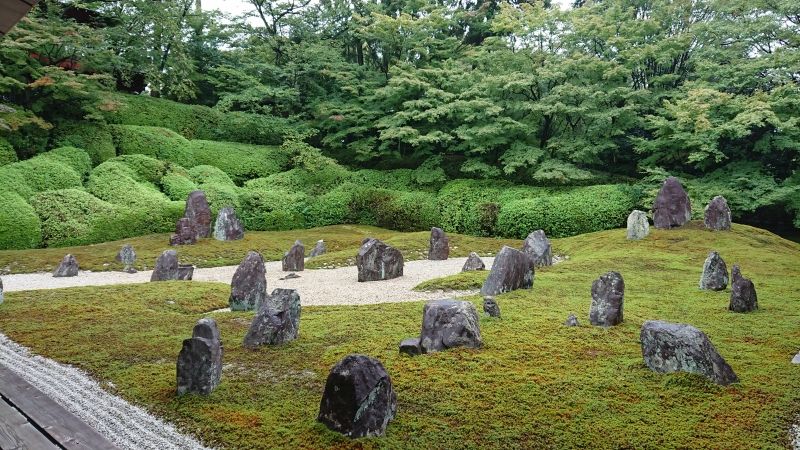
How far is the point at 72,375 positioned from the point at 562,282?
7869 mm

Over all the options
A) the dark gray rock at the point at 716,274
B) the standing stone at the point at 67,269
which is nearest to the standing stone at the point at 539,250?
the dark gray rock at the point at 716,274

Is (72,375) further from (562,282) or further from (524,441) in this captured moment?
(562,282)

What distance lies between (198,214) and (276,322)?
11519 mm

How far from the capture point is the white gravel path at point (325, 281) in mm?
9578

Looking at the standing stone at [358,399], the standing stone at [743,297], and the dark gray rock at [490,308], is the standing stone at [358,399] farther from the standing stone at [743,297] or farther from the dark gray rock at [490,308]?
the standing stone at [743,297]

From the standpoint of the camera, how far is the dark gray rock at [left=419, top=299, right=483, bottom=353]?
5.51 metres

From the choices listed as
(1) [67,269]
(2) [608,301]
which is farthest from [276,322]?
(1) [67,269]

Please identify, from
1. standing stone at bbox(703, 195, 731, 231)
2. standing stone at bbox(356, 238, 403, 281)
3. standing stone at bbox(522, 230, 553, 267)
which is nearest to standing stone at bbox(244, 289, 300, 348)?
standing stone at bbox(356, 238, 403, 281)

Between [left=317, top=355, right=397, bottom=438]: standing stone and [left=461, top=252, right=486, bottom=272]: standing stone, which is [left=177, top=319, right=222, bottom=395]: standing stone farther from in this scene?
[left=461, top=252, right=486, bottom=272]: standing stone

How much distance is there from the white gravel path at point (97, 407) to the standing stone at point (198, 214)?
10796mm

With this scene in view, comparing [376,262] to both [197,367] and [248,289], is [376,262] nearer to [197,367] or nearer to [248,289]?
[248,289]

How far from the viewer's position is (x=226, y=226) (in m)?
16.3

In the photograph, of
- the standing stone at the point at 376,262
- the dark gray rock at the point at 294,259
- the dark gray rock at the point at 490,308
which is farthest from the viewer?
the dark gray rock at the point at 294,259

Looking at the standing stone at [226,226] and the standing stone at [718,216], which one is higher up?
the standing stone at [718,216]
